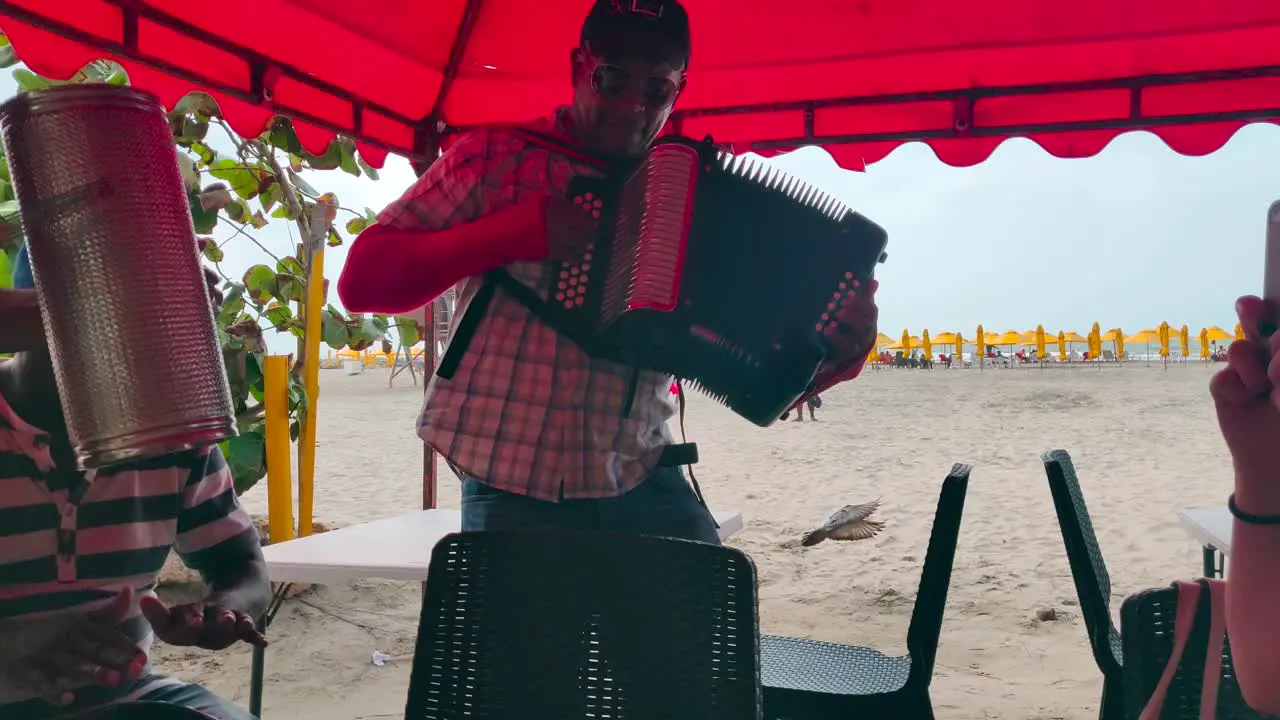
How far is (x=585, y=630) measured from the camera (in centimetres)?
123

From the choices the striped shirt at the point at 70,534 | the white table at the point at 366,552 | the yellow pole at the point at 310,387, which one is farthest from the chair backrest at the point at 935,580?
the yellow pole at the point at 310,387

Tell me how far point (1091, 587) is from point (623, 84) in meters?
1.55

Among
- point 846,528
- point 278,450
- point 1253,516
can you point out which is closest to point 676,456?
point 1253,516

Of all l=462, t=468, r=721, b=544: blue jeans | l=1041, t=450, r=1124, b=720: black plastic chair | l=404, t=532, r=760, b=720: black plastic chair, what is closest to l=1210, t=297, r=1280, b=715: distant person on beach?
l=404, t=532, r=760, b=720: black plastic chair

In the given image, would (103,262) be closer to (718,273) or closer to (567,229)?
(567,229)

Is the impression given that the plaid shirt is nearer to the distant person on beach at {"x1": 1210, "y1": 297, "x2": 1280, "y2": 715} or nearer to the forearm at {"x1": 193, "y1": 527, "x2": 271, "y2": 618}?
the forearm at {"x1": 193, "y1": 527, "x2": 271, "y2": 618}

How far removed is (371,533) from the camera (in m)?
2.66

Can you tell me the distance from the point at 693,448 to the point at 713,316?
0.80 feet

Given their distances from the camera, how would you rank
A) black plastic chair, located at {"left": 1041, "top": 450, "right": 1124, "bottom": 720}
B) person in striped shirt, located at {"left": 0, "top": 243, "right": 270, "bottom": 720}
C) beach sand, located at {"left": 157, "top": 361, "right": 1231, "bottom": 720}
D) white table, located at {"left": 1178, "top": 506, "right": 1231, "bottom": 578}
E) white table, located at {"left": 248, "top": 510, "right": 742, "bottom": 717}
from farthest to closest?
beach sand, located at {"left": 157, "top": 361, "right": 1231, "bottom": 720}, white table, located at {"left": 1178, "top": 506, "right": 1231, "bottom": 578}, white table, located at {"left": 248, "top": 510, "right": 742, "bottom": 717}, black plastic chair, located at {"left": 1041, "top": 450, "right": 1124, "bottom": 720}, person in striped shirt, located at {"left": 0, "top": 243, "right": 270, "bottom": 720}

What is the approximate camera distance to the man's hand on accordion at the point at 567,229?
4.70ft

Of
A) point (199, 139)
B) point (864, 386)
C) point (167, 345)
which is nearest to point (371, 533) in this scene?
point (167, 345)

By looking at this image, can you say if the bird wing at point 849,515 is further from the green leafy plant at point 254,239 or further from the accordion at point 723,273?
the accordion at point 723,273

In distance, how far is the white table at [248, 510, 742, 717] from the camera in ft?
7.13

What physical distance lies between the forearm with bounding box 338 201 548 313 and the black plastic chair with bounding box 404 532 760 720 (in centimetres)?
44
